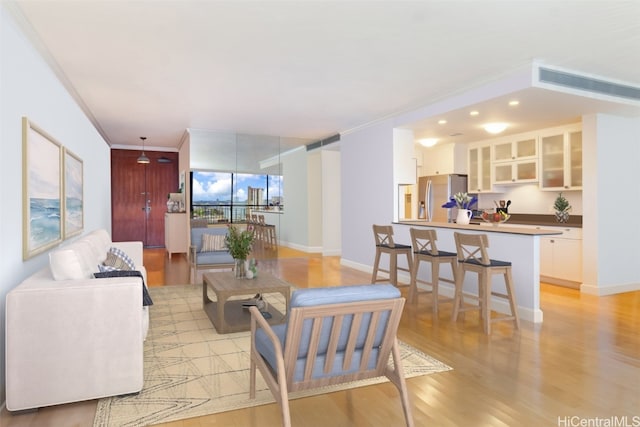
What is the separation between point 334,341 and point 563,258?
5260 mm

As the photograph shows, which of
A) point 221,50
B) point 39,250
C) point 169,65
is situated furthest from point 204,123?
point 39,250

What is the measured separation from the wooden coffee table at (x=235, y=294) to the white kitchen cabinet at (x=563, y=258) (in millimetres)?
4142

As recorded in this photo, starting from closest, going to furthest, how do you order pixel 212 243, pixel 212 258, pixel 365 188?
pixel 212 258 < pixel 212 243 < pixel 365 188

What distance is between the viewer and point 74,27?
3477 millimetres

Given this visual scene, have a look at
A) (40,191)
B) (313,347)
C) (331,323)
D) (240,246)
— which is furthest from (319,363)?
(40,191)

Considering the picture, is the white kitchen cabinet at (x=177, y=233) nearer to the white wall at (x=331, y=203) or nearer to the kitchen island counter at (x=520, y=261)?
the white wall at (x=331, y=203)

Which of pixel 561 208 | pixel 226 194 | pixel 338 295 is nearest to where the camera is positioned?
pixel 338 295

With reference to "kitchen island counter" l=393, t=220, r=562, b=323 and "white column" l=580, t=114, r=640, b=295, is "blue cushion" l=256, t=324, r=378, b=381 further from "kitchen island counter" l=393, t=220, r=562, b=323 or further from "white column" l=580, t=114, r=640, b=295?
"white column" l=580, t=114, r=640, b=295

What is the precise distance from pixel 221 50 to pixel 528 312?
4.09 meters

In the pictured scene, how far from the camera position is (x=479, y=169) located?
308 inches

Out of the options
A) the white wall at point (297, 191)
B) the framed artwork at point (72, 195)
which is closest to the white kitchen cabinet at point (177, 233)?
the white wall at point (297, 191)

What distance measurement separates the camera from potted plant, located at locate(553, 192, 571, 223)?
250 inches

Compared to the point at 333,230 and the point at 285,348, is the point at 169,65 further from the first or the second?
the point at 333,230

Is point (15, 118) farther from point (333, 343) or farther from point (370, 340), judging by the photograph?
point (370, 340)
